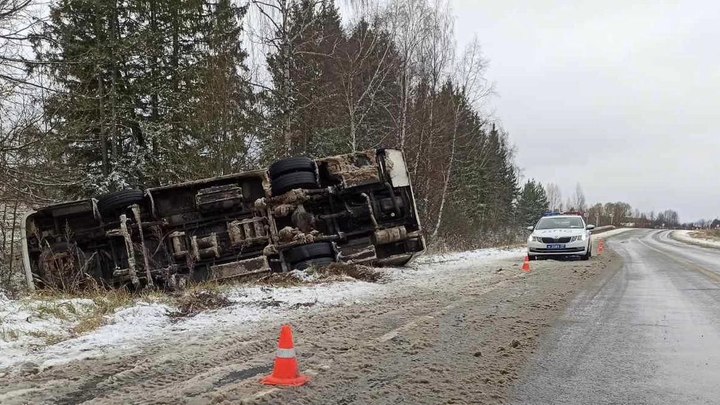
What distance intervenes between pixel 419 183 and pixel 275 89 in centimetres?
829

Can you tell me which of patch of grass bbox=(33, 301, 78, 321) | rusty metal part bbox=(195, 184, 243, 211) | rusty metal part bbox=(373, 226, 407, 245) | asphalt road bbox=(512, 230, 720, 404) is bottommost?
asphalt road bbox=(512, 230, 720, 404)

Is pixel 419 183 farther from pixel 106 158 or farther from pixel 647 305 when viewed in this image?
pixel 647 305

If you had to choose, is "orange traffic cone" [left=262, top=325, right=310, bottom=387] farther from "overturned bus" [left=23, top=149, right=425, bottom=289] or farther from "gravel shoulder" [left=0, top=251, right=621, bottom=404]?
"overturned bus" [left=23, top=149, right=425, bottom=289]

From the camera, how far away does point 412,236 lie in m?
10.8

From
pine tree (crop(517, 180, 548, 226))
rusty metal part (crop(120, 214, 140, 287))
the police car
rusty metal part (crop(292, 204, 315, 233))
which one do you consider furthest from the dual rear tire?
pine tree (crop(517, 180, 548, 226))

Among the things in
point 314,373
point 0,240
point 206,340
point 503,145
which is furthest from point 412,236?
point 503,145

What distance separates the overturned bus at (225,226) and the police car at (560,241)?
7.14 meters

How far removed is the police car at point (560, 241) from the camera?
52.4 ft

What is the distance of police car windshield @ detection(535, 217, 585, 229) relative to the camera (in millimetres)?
16922

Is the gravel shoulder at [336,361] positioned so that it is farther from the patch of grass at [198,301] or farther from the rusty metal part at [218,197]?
the rusty metal part at [218,197]

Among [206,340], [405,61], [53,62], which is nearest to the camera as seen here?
[206,340]

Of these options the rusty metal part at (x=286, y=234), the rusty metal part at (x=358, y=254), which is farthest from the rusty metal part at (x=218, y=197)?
the rusty metal part at (x=358, y=254)

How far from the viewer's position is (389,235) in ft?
34.3

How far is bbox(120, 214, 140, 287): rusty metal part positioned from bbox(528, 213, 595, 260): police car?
37.7ft
